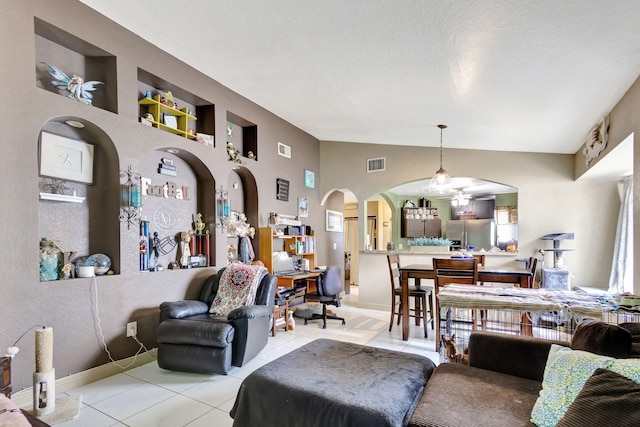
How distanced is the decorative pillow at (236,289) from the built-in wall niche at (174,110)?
161cm

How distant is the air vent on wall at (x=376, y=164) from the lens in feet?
19.1

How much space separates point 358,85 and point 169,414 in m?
3.38

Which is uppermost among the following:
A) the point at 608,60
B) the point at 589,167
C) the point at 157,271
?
the point at 608,60

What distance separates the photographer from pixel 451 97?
3.52 m

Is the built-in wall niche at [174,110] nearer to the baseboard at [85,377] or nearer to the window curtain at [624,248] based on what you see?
the baseboard at [85,377]

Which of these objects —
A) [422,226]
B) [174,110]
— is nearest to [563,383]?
[174,110]

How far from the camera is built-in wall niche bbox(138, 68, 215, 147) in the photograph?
3461mm

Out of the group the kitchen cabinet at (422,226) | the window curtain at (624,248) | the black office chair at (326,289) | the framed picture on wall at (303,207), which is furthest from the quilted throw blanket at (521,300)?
the kitchen cabinet at (422,226)

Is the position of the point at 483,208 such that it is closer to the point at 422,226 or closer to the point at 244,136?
the point at 422,226

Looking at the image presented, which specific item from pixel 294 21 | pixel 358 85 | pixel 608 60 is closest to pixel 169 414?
pixel 294 21

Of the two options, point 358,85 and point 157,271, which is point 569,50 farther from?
point 157,271

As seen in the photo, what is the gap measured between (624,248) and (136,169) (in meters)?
5.87

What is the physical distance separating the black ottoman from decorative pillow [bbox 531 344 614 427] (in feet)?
1.74

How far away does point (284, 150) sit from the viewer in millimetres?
5363
